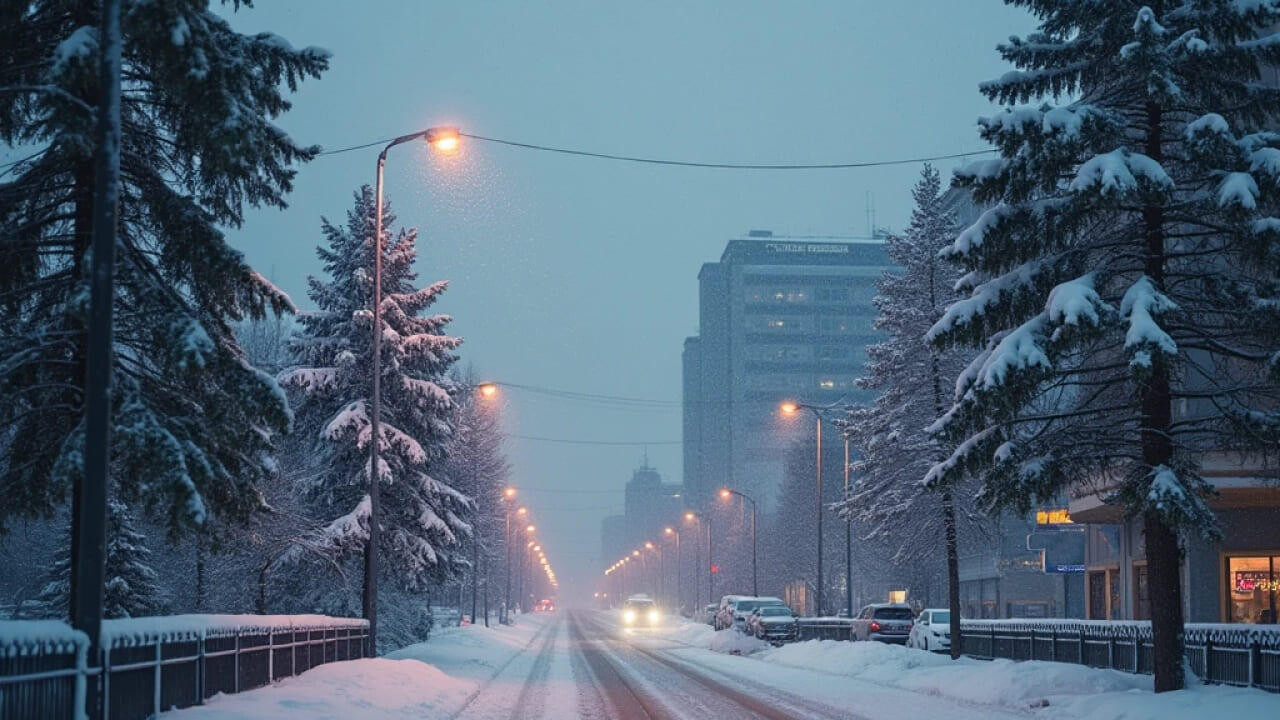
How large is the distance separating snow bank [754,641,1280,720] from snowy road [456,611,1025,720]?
2.40ft

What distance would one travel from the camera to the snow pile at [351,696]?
16.7 m

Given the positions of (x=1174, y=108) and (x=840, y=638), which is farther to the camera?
(x=840, y=638)

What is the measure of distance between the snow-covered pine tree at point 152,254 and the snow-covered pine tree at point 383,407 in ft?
53.5

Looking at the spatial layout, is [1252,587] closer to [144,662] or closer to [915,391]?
[915,391]

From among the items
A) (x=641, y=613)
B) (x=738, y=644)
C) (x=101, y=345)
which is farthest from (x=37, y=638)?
(x=641, y=613)

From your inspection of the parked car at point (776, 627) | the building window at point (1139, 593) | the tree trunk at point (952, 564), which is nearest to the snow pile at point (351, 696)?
the tree trunk at point (952, 564)

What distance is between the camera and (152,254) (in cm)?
1609

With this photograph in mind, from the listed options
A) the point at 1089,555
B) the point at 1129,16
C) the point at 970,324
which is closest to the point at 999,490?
the point at 970,324

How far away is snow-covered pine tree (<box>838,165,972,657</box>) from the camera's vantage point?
121ft

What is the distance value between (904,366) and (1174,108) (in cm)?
1894

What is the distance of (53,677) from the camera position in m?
11.8

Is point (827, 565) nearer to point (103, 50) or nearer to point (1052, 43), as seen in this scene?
point (1052, 43)

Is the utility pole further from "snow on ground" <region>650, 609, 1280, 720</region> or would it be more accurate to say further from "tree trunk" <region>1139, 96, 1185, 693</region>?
"tree trunk" <region>1139, 96, 1185, 693</region>

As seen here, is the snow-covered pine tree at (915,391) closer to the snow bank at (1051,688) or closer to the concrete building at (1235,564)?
the snow bank at (1051,688)
